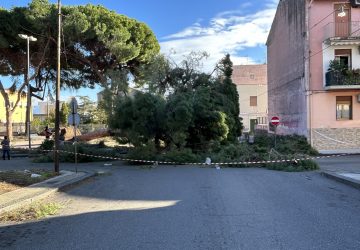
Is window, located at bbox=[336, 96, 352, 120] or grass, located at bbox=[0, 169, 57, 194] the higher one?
window, located at bbox=[336, 96, 352, 120]

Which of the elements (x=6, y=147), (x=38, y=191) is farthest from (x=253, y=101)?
(x=38, y=191)

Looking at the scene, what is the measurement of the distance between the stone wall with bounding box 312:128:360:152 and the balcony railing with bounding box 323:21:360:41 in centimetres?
607

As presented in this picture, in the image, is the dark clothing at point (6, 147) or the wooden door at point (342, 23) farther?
the wooden door at point (342, 23)

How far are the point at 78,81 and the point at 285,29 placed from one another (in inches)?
821

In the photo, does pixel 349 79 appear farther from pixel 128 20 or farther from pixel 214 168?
pixel 128 20

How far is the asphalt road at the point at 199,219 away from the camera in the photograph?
709 cm

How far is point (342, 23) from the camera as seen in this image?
3064 cm

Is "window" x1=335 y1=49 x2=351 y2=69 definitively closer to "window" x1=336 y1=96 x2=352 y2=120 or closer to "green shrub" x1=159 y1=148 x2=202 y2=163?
"window" x1=336 y1=96 x2=352 y2=120

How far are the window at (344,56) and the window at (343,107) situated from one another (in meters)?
2.26

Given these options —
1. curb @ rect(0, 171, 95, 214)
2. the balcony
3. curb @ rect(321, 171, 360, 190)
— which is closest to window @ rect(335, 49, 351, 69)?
the balcony

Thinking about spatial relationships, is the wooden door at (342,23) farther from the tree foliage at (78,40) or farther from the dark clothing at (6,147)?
the dark clothing at (6,147)

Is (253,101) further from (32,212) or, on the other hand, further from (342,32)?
(32,212)

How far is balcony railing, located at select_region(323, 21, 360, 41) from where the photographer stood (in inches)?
1193

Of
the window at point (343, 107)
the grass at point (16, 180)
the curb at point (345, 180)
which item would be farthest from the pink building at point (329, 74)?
the grass at point (16, 180)
